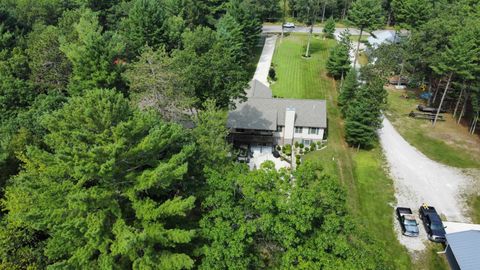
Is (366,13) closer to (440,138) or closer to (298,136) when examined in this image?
(440,138)

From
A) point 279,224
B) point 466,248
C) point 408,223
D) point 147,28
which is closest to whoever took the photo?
point 279,224

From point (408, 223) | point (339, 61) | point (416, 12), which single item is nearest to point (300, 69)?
point (339, 61)

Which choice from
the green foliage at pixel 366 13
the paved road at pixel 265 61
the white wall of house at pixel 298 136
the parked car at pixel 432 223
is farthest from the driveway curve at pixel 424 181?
the paved road at pixel 265 61

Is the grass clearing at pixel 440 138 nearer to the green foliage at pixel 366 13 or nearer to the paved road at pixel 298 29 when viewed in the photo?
the green foliage at pixel 366 13

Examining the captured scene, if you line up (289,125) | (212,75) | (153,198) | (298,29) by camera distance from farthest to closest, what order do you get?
(298,29)
(289,125)
(212,75)
(153,198)

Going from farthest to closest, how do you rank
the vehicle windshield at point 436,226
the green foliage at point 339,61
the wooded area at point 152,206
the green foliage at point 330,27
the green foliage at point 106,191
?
the green foliage at point 330,27, the green foliage at point 339,61, the vehicle windshield at point 436,226, the wooded area at point 152,206, the green foliage at point 106,191

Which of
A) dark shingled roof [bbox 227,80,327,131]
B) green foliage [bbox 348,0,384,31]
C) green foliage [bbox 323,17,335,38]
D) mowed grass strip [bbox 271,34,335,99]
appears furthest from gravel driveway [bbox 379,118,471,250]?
green foliage [bbox 323,17,335,38]
